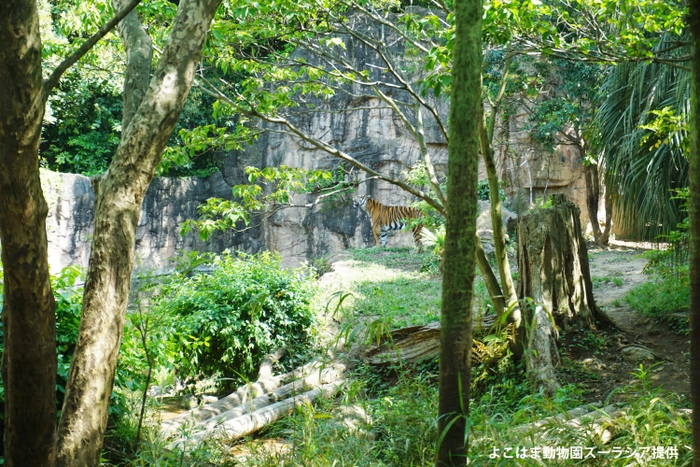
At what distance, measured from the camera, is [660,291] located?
8.30 meters

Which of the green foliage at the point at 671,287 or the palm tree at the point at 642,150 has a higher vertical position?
the palm tree at the point at 642,150

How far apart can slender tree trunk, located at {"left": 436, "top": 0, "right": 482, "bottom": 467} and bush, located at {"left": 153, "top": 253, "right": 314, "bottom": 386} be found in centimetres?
483

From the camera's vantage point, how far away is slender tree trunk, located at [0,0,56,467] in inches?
94.3

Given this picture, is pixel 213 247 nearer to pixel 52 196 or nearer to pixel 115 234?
pixel 52 196

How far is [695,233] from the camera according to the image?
2328mm

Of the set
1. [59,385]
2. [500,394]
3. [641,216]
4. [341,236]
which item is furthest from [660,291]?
[341,236]

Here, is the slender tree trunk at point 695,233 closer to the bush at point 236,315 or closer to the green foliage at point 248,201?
the green foliage at point 248,201

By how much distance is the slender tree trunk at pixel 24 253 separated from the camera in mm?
2396

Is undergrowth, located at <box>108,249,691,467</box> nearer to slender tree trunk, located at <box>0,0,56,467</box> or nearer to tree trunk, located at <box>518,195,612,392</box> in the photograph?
slender tree trunk, located at <box>0,0,56,467</box>

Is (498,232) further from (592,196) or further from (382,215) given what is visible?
(382,215)

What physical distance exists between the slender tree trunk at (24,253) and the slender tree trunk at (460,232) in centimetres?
170

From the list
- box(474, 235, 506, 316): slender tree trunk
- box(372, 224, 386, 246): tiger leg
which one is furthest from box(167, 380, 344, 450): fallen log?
box(372, 224, 386, 246): tiger leg

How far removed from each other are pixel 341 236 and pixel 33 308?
1826 centimetres

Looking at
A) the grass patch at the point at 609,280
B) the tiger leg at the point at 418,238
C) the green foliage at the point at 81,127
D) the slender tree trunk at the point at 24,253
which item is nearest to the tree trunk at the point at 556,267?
the grass patch at the point at 609,280
